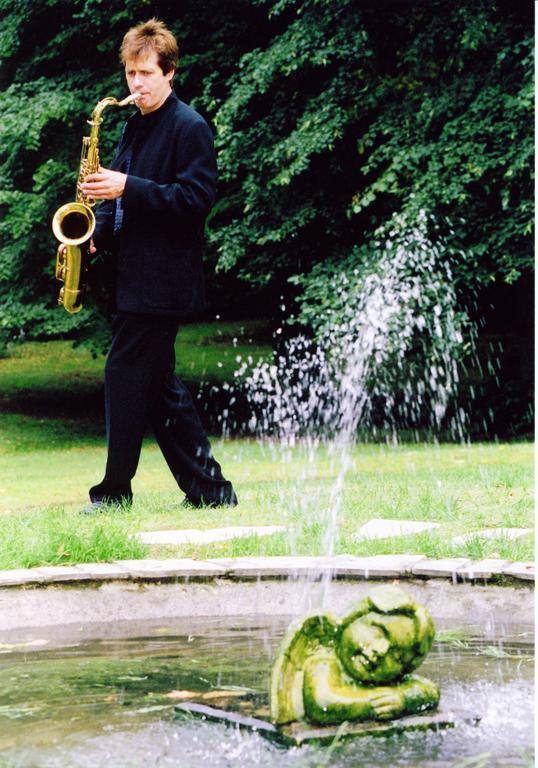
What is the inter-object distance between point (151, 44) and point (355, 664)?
364 centimetres

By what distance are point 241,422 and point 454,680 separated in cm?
1089

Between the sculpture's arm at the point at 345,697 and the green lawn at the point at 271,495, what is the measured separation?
1.59 metres

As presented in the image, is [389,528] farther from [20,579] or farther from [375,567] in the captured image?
[20,579]

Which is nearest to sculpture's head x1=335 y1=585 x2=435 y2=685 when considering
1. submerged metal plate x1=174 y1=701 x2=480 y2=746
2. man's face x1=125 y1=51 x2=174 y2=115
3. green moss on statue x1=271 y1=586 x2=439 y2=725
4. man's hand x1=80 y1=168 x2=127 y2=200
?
green moss on statue x1=271 y1=586 x2=439 y2=725

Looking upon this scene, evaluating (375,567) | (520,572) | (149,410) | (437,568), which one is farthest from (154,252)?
(520,572)

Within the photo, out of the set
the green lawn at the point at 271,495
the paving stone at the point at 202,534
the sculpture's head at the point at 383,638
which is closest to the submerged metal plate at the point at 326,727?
the sculpture's head at the point at 383,638

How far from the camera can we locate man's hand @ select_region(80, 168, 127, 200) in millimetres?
5898

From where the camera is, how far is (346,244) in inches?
493

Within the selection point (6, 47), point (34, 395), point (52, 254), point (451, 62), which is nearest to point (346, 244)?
point (451, 62)

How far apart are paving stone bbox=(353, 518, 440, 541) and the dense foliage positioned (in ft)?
17.8

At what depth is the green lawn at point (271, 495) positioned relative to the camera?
16.3 feet

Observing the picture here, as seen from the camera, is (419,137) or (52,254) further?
(52,254)

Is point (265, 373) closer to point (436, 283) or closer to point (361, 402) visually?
point (361, 402)

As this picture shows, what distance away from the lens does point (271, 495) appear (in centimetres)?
711
